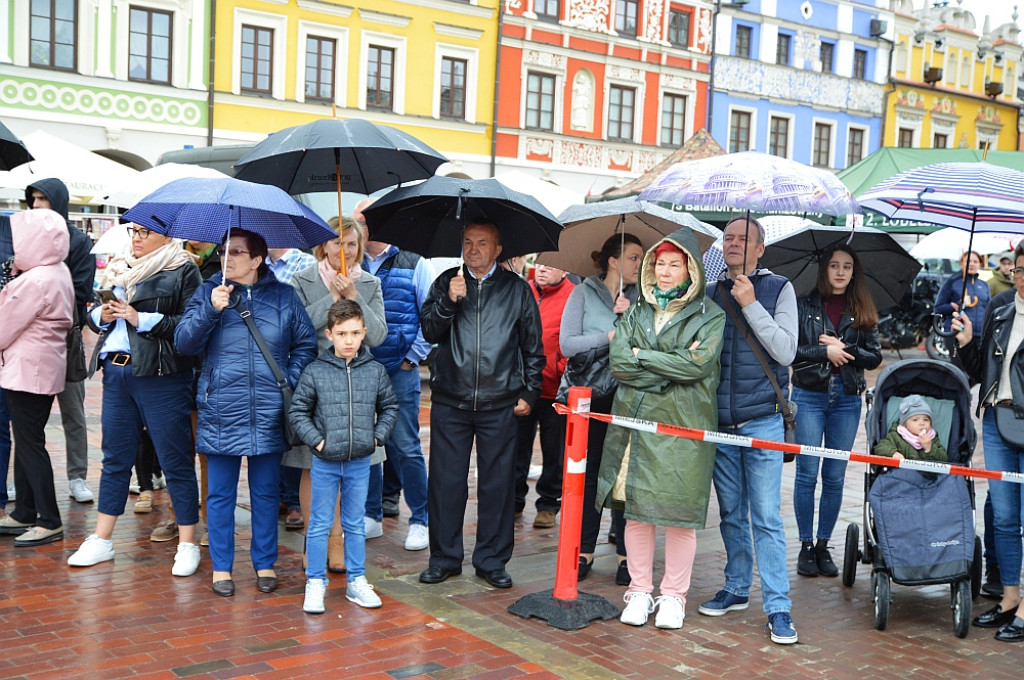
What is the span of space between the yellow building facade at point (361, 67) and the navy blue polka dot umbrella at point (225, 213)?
63.2ft

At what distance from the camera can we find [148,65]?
24.0 m

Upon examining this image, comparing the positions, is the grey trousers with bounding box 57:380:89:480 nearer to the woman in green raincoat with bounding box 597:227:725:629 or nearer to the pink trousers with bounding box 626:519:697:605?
the woman in green raincoat with bounding box 597:227:725:629

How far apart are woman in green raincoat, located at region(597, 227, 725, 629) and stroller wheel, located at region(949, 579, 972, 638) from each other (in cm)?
133

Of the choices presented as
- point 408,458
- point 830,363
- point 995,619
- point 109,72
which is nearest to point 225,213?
point 408,458

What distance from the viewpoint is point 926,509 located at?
18.9 ft

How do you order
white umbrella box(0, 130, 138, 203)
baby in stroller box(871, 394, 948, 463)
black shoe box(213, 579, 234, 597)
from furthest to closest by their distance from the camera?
white umbrella box(0, 130, 138, 203), baby in stroller box(871, 394, 948, 463), black shoe box(213, 579, 234, 597)

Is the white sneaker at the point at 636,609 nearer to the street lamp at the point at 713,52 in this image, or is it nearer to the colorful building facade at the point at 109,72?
the colorful building facade at the point at 109,72

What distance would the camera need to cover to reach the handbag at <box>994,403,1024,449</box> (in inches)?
222

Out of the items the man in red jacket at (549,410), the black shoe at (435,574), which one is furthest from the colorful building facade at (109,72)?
the black shoe at (435,574)

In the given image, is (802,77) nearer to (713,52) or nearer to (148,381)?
(713,52)

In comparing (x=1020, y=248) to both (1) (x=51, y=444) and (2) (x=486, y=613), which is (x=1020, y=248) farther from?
(1) (x=51, y=444)

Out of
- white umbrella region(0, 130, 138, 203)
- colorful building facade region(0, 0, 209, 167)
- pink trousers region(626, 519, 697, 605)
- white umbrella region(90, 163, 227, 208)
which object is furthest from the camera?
colorful building facade region(0, 0, 209, 167)

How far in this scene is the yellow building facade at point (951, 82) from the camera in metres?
38.6

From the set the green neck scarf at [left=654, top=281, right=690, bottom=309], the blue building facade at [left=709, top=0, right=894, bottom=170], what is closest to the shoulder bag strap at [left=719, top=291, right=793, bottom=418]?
the green neck scarf at [left=654, top=281, right=690, bottom=309]
